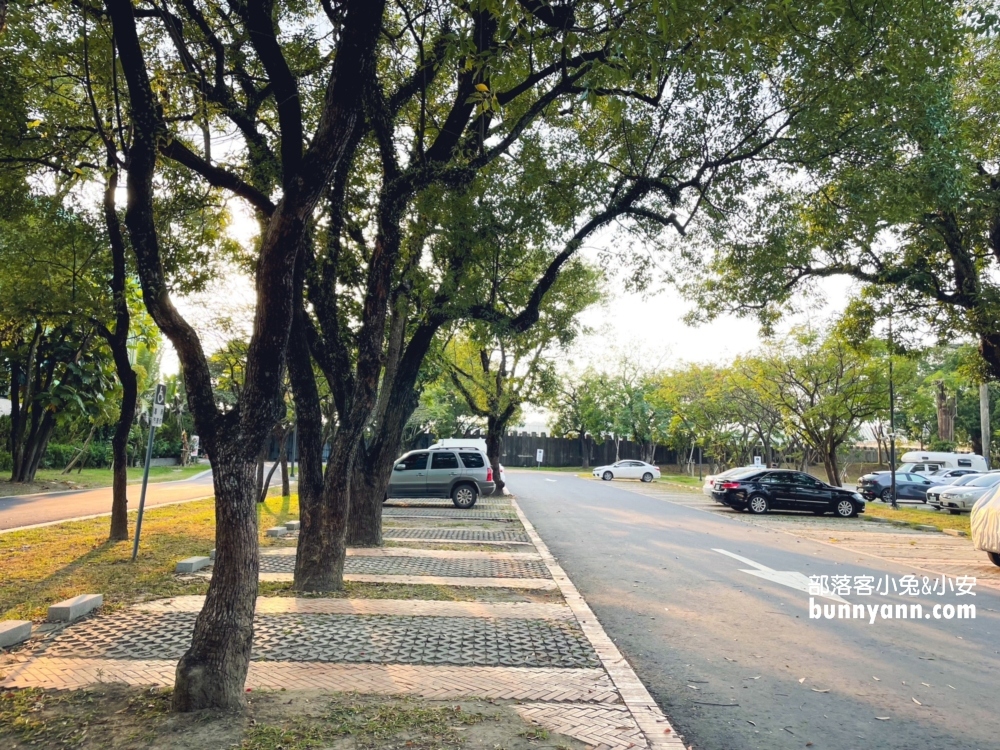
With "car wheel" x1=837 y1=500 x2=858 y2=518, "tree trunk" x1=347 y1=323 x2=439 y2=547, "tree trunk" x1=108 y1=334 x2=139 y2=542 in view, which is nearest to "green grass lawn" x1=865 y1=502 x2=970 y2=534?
"car wheel" x1=837 y1=500 x2=858 y2=518

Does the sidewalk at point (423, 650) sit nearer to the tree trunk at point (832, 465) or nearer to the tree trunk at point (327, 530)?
the tree trunk at point (327, 530)

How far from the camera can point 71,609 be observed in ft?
22.3

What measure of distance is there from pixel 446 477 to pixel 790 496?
1080 cm

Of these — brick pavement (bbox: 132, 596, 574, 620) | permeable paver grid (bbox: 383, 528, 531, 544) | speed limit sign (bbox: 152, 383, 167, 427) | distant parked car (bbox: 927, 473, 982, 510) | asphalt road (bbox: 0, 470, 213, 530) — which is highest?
speed limit sign (bbox: 152, 383, 167, 427)

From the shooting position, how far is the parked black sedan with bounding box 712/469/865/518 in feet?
72.3

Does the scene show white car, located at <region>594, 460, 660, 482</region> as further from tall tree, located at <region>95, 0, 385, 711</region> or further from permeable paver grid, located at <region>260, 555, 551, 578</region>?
tall tree, located at <region>95, 0, 385, 711</region>

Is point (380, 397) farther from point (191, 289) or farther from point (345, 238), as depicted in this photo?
point (191, 289)

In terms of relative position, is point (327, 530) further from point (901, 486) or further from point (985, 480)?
point (901, 486)

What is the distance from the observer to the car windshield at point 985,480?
2545 centimetres

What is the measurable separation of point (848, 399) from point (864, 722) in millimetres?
25376

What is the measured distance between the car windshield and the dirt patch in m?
27.1

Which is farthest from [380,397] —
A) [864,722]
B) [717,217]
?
[864,722]

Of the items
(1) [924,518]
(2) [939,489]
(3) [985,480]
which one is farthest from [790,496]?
(3) [985,480]

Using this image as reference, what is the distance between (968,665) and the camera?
614 centimetres
